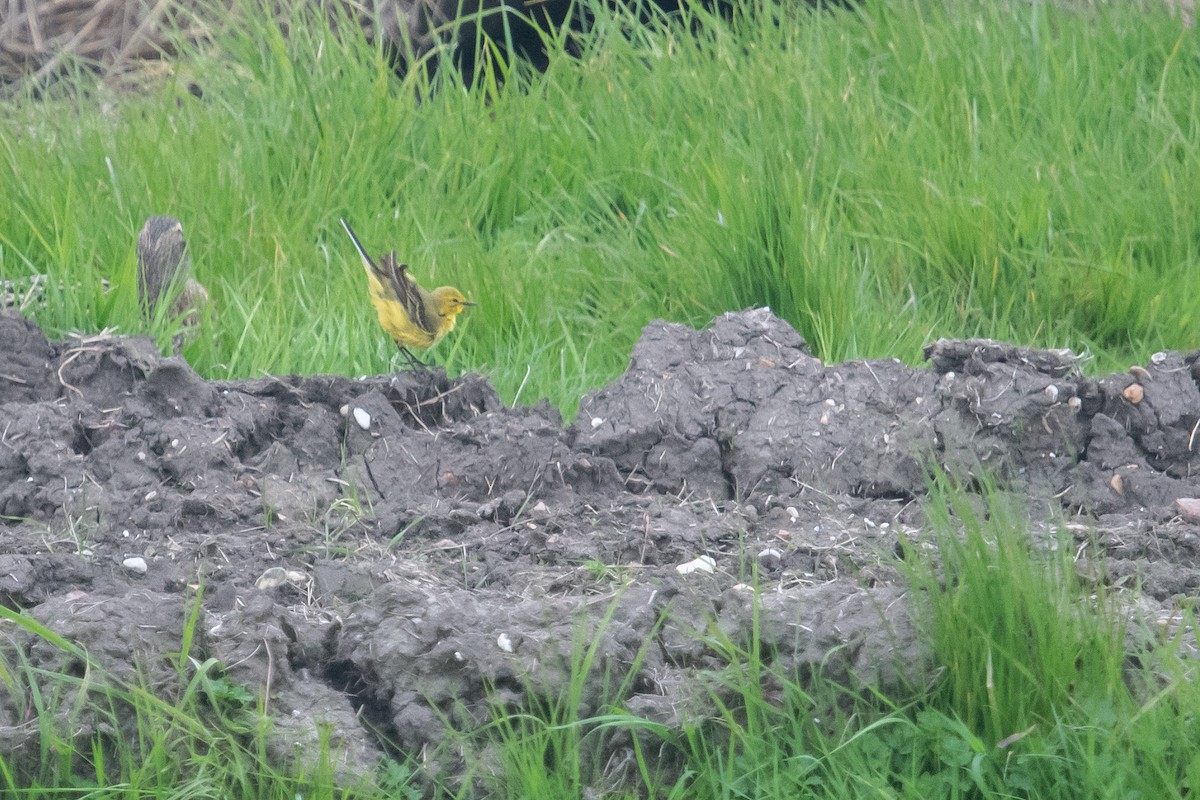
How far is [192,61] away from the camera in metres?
6.32

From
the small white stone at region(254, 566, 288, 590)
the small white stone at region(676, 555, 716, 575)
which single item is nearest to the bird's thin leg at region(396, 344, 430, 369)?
the small white stone at region(254, 566, 288, 590)

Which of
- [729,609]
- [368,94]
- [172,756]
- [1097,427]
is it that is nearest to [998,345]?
[1097,427]

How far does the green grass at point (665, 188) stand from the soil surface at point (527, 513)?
69 centimetres

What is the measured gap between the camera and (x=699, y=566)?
287 cm

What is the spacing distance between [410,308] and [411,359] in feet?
0.57

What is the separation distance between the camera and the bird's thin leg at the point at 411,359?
3.99 m

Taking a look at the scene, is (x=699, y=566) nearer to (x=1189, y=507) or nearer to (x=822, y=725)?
(x=822, y=725)

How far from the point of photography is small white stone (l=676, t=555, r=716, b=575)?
112 inches

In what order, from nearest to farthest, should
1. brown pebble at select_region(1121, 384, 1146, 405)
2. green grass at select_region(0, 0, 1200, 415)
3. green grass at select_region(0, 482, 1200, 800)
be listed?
green grass at select_region(0, 482, 1200, 800)
brown pebble at select_region(1121, 384, 1146, 405)
green grass at select_region(0, 0, 1200, 415)

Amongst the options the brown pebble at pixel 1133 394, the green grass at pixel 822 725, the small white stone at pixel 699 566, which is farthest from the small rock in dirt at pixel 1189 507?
the small white stone at pixel 699 566

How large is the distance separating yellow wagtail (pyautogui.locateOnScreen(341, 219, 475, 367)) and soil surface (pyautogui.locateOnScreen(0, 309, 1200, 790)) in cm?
46

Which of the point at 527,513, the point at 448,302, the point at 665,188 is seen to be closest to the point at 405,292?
the point at 448,302

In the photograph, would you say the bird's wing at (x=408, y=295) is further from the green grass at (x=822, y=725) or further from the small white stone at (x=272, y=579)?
the green grass at (x=822, y=725)

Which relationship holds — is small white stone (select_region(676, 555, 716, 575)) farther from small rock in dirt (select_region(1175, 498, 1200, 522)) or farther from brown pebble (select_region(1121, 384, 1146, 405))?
brown pebble (select_region(1121, 384, 1146, 405))
